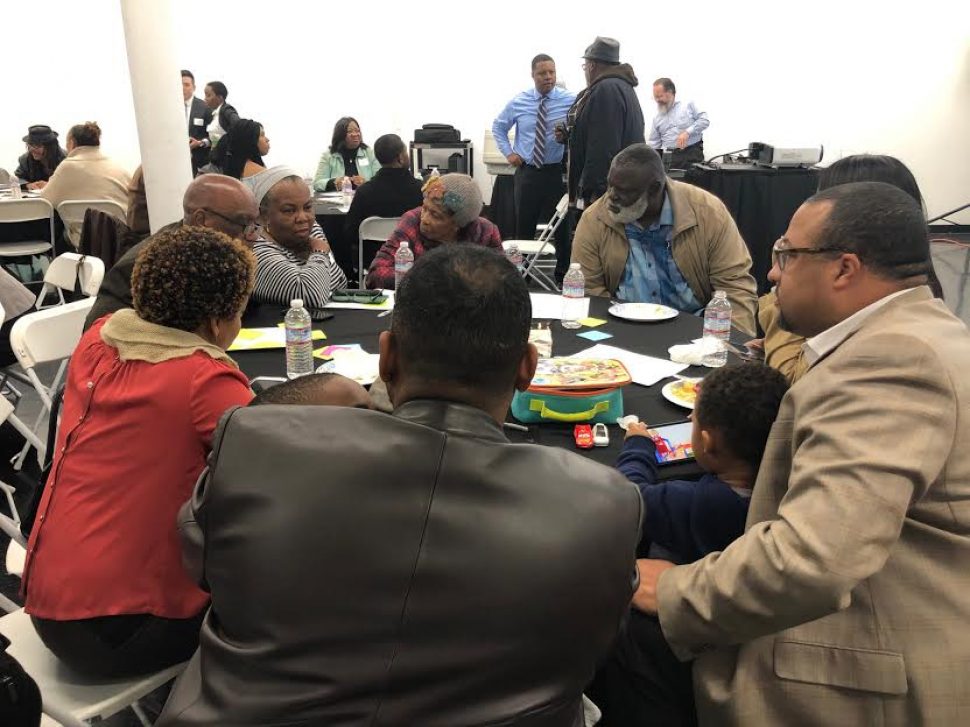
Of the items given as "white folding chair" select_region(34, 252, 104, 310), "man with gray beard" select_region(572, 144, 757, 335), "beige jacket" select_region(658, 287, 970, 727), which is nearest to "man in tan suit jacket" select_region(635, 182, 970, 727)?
"beige jacket" select_region(658, 287, 970, 727)

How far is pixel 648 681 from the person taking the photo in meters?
1.57

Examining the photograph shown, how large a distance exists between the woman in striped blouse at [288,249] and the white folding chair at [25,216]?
3.22 meters

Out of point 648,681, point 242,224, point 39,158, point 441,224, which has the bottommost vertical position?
point 648,681

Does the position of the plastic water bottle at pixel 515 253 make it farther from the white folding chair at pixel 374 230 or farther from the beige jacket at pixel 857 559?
the beige jacket at pixel 857 559

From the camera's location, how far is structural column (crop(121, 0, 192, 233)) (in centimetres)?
398

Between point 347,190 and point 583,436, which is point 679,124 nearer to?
point 347,190

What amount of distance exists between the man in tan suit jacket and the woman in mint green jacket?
597 centimetres

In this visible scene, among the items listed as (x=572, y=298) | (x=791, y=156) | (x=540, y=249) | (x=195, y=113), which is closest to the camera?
(x=572, y=298)

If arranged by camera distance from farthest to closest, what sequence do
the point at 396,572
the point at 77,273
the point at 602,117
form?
the point at 602,117 < the point at 77,273 < the point at 396,572

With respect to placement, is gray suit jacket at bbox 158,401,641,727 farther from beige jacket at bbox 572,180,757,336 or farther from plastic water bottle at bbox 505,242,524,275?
plastic water bottle at bbox 505,242,524,275

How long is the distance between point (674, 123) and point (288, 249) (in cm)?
734

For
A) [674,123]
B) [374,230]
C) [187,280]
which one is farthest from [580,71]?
[187,280]

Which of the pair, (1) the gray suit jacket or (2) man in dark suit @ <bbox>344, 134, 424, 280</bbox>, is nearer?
(1) the gray suit jacket

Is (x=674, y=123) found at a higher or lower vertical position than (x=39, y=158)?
higher
